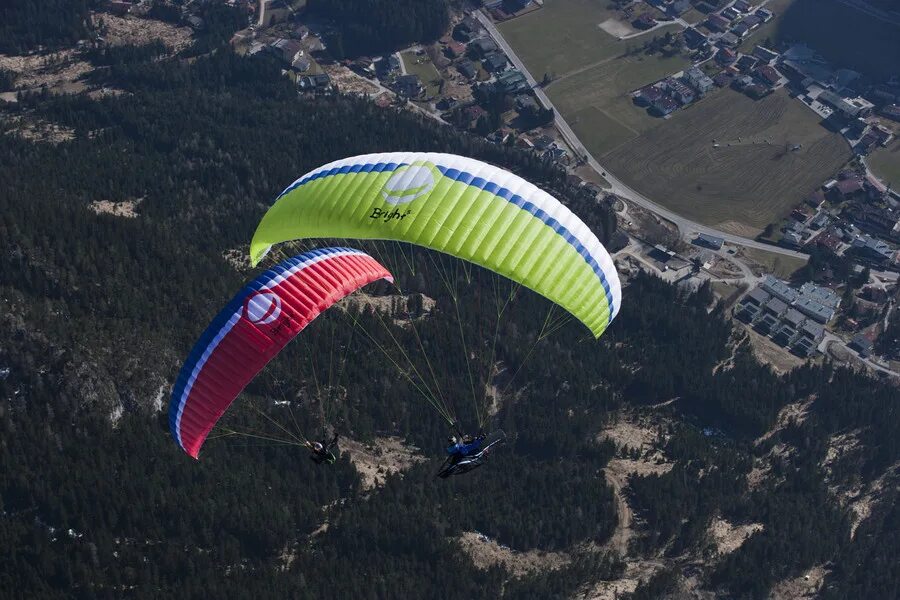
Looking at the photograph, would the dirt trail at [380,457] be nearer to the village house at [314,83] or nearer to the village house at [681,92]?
the village house at [314,83]

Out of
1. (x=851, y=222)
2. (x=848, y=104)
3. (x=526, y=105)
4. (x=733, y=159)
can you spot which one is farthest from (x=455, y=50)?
(x=851, y=222)

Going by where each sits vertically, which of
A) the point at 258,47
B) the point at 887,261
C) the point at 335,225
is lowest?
the point at 887,261

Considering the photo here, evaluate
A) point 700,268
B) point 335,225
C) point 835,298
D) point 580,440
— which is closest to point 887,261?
point 835,298

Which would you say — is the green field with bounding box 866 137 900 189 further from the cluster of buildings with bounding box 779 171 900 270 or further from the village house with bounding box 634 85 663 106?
the village house with bounding box 634 85 663 106

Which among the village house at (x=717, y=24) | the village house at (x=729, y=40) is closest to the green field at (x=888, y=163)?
the village house at (x=729, y=40)

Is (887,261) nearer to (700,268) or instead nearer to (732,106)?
(700,268)

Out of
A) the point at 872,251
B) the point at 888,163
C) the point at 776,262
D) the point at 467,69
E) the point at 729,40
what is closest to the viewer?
the point at 776,262

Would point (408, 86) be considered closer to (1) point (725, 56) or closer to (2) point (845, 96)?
(1) point (725, 56)
